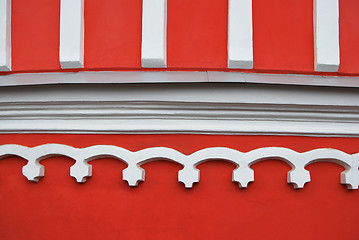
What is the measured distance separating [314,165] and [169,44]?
119 centimetres

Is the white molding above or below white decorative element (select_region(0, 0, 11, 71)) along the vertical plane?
below

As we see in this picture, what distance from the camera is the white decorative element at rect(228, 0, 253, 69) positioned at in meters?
2.05

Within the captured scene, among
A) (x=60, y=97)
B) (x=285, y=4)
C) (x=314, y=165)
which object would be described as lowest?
(x=314, y=165)

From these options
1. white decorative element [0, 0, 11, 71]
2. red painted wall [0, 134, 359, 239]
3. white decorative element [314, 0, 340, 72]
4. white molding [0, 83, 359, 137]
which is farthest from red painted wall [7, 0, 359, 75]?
red painted wall [0, 134, 359, 239]

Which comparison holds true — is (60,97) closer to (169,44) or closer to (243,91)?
(169,44)

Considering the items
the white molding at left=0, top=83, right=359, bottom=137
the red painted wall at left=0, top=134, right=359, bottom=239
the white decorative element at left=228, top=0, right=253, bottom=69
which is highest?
the white decorative element at left=228, top=0, right=253, bottom=69

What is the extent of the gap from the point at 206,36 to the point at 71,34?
33.7 inches

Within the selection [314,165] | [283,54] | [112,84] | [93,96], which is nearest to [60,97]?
[93,96]

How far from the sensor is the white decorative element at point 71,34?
6.88 feet

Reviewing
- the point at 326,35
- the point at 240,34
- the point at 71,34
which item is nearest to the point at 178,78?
the point at 240,34

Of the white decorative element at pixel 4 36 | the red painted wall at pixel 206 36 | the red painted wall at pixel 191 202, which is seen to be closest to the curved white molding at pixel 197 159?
the red painted wall at pixel 191 202

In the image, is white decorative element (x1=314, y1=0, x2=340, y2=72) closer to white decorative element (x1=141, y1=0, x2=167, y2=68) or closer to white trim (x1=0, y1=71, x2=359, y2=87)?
white trim (x1=0, y1=71, x2=359, y2=87)

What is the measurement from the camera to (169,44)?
6.88ft

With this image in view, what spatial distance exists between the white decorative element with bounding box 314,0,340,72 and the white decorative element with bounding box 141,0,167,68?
96cm
